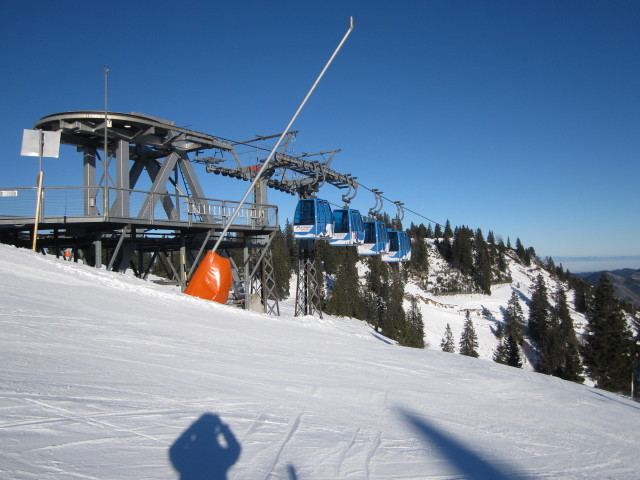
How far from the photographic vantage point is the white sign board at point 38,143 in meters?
11.6

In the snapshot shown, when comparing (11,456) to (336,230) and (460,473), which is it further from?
(336,230)

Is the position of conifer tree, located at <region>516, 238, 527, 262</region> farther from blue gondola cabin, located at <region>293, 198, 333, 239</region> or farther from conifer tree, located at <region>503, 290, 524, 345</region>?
blue gondola cabin, located at <region>293, 198, 333, 239</region>

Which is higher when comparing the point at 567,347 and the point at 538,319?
the point at 538,319

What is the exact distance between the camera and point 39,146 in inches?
461

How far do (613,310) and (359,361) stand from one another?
154 ft

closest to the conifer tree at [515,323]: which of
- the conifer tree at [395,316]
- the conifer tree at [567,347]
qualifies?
the conifer tree at [567,347]

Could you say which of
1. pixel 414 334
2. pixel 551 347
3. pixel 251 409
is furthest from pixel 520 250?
pixel 251 409

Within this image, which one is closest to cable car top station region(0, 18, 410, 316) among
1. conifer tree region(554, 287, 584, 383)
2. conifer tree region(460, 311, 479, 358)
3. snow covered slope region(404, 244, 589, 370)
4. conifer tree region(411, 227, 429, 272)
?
conifer tree region(554, 287, 584, 383)

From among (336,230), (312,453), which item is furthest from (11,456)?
(336,230)

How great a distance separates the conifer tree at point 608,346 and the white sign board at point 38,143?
46461 mm

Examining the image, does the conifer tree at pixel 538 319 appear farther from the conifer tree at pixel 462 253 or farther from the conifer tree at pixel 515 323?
the conifer tree at pixel 462 253

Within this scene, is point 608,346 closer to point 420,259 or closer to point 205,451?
point 205,451

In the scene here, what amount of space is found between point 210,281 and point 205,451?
29.1 feet

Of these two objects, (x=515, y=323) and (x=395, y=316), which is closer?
(x=395, y=316)
